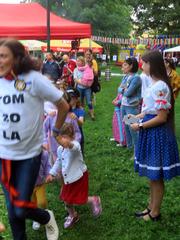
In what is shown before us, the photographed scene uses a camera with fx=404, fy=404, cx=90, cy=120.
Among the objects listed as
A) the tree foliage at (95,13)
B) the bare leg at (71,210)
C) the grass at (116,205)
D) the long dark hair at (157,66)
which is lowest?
the grass at (116,205)

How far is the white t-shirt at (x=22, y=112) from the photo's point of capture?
2.87m

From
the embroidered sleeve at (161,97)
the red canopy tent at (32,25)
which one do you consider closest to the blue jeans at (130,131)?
the red canopy tent at (32,25)

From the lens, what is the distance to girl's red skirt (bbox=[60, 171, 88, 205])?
3969 millimetres

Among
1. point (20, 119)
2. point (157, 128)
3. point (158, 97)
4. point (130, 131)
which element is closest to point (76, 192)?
point (157, 128)

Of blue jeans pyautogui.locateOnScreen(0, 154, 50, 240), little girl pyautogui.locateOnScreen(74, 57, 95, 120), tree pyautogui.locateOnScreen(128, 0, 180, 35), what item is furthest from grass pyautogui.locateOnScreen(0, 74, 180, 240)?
tree pyautogui.locateOnScreen(128, 0, 180, 35)

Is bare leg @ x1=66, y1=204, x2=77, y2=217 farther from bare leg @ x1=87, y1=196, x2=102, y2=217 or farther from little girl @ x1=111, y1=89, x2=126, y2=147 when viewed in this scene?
little girl @ x1=111, y1=89, x2=126, y2=147

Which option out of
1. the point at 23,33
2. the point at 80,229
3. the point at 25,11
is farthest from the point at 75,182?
the point at 25,11

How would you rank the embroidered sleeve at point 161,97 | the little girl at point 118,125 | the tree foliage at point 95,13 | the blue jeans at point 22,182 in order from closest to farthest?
the blue jeans at point 22,182 → the embroidered sleeve at point 161,97 → the little girl at point 118,125 → the tree foliage at point 95,13

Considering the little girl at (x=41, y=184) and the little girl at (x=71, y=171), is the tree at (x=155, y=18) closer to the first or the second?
the little girl at (x=71, y=171)

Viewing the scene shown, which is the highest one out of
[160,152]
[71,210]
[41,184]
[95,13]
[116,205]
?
[95,13]

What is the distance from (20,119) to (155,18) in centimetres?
2491

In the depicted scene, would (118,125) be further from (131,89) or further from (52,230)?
(52,230)

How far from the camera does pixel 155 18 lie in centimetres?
2641

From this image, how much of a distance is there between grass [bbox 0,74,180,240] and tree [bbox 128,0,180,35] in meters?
17.2
